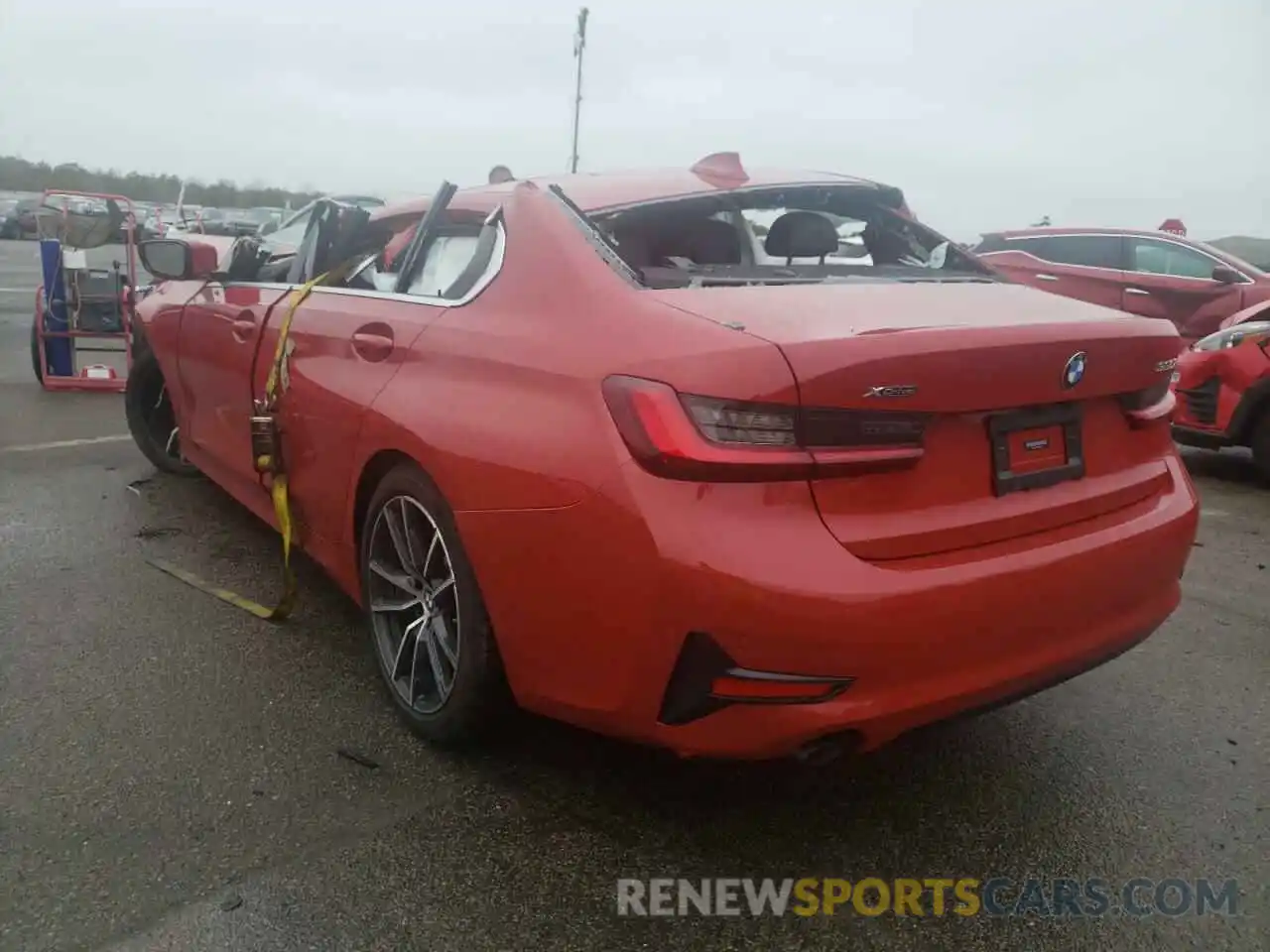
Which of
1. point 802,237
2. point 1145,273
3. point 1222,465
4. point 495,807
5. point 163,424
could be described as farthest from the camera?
point 1145,273

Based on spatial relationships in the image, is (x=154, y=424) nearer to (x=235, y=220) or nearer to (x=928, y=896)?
(x=928, y=896)

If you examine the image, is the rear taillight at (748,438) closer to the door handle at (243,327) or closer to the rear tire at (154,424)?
the door handle at (243,327)

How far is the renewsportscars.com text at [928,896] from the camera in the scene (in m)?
2.17

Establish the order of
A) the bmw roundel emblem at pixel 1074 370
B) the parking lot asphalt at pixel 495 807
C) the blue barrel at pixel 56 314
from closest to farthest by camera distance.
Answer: the parking lot asphalt at pixel 495 807, the bmw roundel emblem at pixel 1074 370, the blue barrel at pixel 56 314

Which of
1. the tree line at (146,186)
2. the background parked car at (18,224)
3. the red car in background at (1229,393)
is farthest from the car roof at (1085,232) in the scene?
the tree line at (146,186)

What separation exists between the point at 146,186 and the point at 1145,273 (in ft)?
173

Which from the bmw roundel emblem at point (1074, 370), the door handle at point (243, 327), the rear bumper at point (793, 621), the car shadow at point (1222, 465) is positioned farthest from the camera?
the car shadow at point (1222, 465)

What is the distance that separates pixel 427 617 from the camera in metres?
2.71

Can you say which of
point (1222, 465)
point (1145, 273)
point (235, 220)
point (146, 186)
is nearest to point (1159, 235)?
point (1145, 273)

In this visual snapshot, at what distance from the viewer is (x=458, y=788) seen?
256 cm

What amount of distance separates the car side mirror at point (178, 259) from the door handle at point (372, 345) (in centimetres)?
176

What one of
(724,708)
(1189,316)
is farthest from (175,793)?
(1189,316)

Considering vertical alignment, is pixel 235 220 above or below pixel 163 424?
above

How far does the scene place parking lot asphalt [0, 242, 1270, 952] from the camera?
6.88 ft
